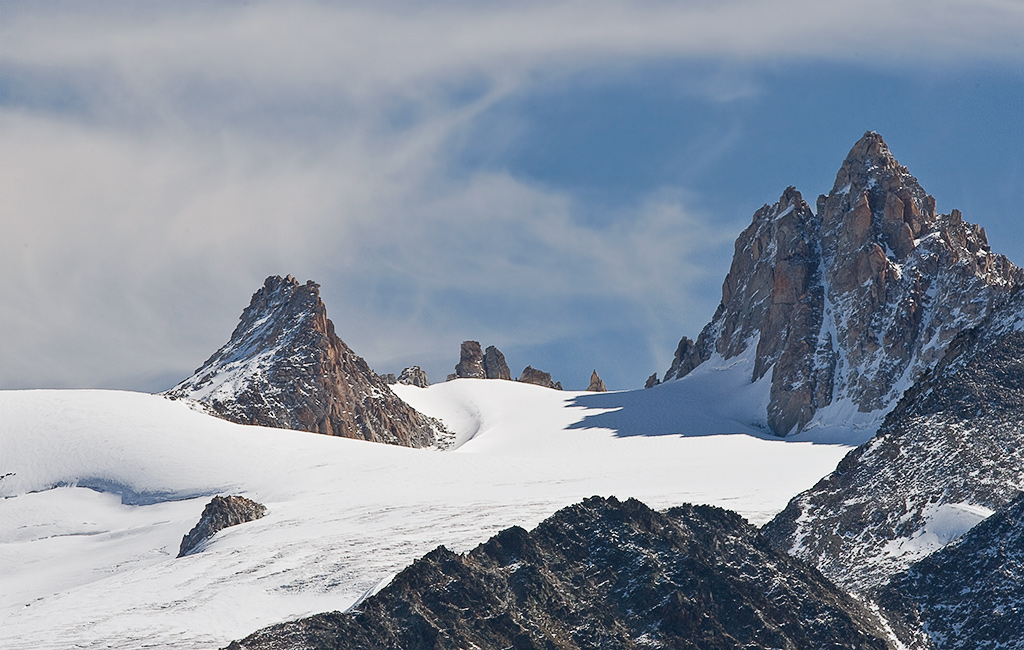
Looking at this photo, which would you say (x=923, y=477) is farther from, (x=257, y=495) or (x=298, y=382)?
(x=298, y=382)

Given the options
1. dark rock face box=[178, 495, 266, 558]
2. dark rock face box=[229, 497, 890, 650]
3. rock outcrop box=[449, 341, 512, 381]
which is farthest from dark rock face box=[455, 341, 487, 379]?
dark rock face box=[229, 497, 890, 650]

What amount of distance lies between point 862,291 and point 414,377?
161 ft

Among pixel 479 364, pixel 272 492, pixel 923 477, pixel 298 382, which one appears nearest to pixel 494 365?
pixel 479 364

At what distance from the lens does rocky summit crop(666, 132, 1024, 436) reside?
98.8m

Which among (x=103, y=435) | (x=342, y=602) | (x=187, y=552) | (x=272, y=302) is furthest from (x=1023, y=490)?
(x=272, y=302)

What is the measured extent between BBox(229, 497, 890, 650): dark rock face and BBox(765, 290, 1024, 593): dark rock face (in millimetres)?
3990

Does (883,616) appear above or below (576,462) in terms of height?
below

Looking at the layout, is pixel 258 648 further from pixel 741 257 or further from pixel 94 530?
pixel 741 257

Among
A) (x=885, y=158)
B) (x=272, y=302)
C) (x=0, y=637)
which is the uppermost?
(x=885, y=158)

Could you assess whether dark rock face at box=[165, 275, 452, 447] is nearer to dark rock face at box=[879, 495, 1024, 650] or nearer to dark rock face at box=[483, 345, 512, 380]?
dark rock face at box=[483, 345, 512, 380]

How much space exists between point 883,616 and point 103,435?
5246 cm

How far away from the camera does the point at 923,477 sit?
178 ft

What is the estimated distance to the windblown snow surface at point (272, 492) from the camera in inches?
2127

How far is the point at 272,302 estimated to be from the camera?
11638 centimetres
